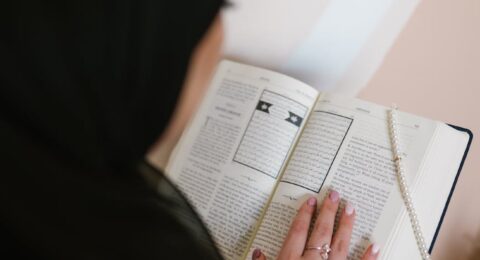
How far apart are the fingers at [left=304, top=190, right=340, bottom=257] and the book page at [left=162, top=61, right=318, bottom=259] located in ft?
0.27

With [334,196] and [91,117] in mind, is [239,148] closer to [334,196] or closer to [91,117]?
[334,196]

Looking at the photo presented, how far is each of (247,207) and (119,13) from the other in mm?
372

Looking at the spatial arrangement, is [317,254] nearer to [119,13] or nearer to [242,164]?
[242,164]

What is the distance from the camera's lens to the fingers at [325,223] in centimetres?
59

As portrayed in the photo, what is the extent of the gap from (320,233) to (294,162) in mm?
99

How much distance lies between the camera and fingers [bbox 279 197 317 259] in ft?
1.96

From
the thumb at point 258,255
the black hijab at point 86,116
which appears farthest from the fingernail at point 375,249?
the black hijab at point 86,116

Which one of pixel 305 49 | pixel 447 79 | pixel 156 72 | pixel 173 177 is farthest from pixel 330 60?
pixel 156 72

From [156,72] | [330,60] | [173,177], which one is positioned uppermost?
[330,60]

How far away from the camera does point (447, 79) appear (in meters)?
0.68

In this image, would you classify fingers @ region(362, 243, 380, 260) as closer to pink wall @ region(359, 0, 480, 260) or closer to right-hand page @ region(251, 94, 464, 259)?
right-hand page @ region(251, 94, 464, 259)

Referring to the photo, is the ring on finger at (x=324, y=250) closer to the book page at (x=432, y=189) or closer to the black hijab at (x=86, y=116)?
the book page at (x=432, y=189)

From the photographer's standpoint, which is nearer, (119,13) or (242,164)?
(119,13)

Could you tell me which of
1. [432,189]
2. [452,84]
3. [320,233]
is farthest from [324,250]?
[452,84]
